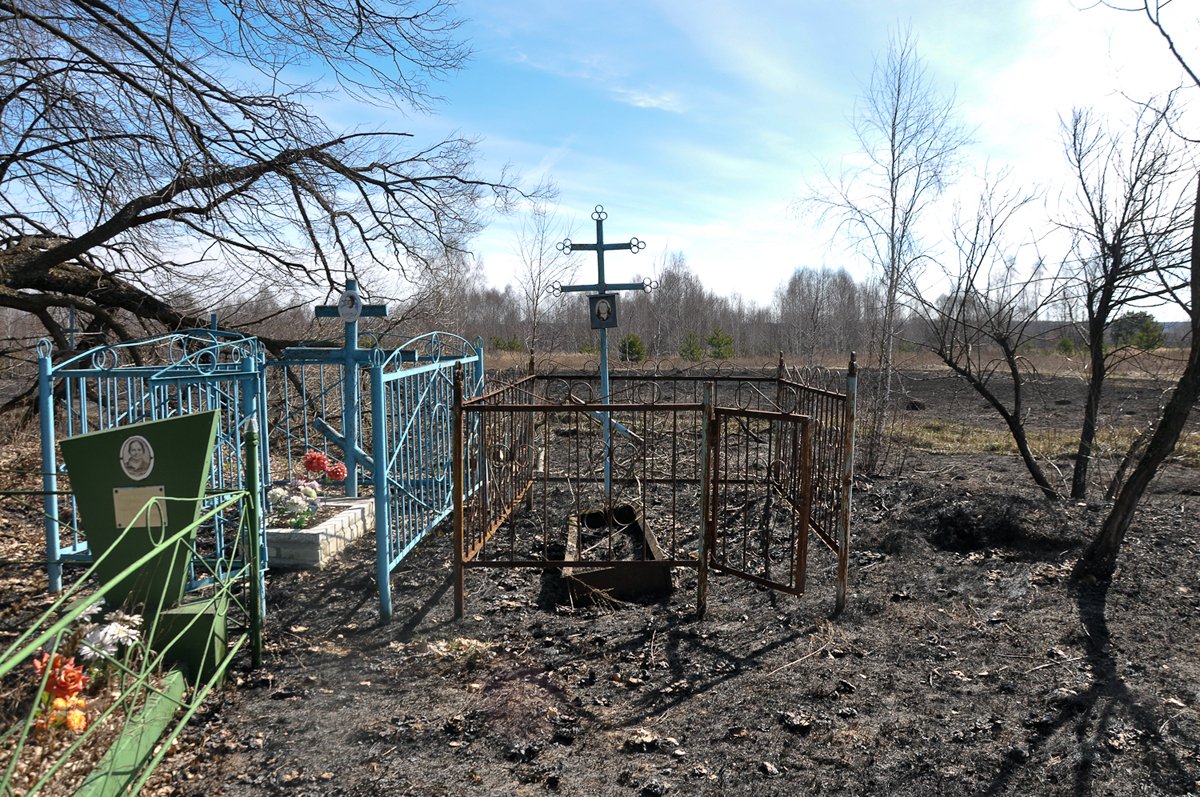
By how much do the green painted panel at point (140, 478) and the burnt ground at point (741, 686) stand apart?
2.99 feet

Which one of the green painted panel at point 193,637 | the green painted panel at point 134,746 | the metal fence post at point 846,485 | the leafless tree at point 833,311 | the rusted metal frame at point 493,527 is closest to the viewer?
the green painted panel at point 134,746

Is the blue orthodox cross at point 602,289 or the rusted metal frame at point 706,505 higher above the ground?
the blue orthodox cross at point 602,289

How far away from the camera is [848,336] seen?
4419 centimetres

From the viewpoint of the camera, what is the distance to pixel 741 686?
388 cm

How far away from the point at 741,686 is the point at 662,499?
4194 mm

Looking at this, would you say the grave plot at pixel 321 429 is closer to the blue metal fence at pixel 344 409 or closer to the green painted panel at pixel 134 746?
the blue metal fence at pixel 344 409

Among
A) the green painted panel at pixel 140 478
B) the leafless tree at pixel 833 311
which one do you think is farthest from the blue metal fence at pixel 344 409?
the leafless tree at pixel 833 311

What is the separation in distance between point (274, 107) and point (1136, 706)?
30.6 ft

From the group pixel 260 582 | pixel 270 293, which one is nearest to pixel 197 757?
pixel 260 582

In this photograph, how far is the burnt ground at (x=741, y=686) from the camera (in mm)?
3084

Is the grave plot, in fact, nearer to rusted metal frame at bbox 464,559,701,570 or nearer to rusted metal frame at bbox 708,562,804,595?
rusted metal frame at bbox 464,559,701,570

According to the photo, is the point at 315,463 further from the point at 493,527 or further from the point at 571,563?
the point at 571,563

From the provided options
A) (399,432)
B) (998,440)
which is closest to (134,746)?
(399,432)

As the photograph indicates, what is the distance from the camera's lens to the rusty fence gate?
4688 mm
